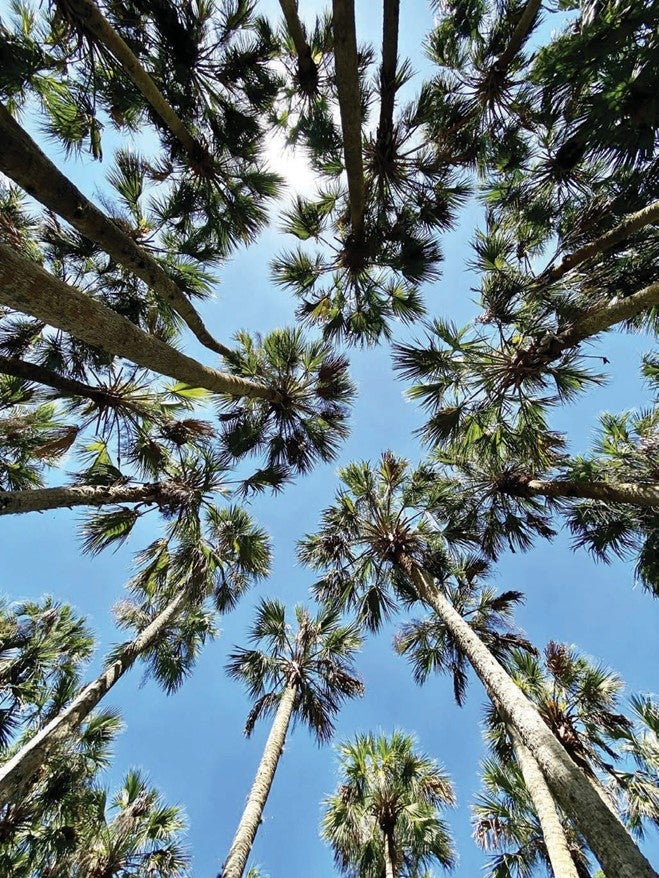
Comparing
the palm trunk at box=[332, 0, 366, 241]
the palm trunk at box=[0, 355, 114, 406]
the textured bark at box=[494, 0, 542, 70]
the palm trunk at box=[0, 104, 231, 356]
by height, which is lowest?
the palm trunk at box=[0, 104, 231, 356]

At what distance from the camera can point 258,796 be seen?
251 inches

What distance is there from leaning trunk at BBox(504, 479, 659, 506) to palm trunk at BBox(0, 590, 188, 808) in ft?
25.1

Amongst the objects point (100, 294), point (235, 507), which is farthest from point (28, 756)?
point (100, 294)

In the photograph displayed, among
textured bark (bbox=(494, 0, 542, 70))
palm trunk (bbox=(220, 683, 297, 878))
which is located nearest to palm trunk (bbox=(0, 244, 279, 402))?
textured bark (bbox=(494, 0, 542, 70))

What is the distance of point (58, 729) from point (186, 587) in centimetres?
289

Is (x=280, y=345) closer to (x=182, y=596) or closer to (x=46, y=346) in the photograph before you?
(x=46, y=346)

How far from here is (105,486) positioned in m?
6.97

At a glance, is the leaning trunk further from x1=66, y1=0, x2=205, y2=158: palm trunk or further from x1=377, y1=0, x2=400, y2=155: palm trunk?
x1=66, y1=0, x2=205, y2=158: palm trunk

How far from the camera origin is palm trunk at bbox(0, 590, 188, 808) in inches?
208

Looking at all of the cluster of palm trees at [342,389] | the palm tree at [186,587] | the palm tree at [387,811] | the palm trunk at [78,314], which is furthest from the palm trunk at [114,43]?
the palm tree at [387,811]

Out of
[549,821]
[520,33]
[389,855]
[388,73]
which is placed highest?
[520,33]

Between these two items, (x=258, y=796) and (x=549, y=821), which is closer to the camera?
(x=549, y=821)

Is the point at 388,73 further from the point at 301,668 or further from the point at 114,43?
the point at 301,668

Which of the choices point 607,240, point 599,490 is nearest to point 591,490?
point 599,490
